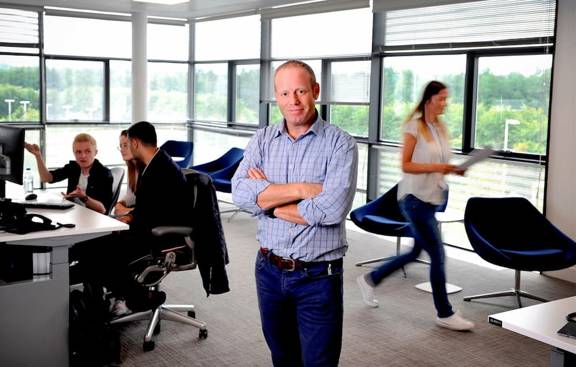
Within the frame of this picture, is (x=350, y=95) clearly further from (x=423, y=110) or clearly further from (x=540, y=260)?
(x=540, y=260)

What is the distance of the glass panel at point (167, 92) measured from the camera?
11.0 metres

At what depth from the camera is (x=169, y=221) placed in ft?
12.9

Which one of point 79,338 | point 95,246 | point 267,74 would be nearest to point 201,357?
point 79,338

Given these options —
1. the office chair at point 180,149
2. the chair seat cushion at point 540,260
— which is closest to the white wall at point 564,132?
the chair seat cushion at point 540,260

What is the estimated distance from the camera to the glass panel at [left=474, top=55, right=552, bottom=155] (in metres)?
5.98

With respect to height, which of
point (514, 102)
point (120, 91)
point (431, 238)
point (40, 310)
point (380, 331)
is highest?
point (120, 91)

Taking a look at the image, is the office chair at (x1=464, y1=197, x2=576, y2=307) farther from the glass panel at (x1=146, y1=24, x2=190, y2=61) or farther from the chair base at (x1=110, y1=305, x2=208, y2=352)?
the glass panel at (x1=146, y1=24, x2=190, y2=61)

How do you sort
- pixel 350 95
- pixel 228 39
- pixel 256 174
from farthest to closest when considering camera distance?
pixel 228 39
pixel 350 95
pixel 256 174

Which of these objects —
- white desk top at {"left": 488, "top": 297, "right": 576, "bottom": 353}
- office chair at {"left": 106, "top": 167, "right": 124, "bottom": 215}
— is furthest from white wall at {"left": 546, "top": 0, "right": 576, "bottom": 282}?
office chair at {"left": 106, "top": 167, "right": 124, "bottom": 215}

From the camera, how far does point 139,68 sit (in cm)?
995

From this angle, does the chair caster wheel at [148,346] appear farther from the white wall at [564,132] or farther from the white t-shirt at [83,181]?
the white wall at [564,132]

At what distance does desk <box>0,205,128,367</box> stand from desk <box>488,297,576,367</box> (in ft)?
7.47

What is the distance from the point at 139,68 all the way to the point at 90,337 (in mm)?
6898

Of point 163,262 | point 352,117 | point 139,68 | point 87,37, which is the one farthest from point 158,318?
point 87,37
